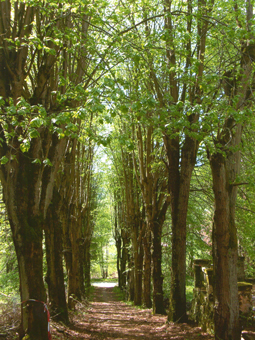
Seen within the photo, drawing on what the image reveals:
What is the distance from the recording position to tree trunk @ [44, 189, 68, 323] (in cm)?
895

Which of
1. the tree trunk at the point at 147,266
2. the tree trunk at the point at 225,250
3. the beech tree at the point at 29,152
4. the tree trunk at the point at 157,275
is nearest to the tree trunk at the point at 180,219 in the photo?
the tree trunk at the point at 225,250

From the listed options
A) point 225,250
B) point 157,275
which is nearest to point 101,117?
point 225,250

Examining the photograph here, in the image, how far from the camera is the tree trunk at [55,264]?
8.95 meters

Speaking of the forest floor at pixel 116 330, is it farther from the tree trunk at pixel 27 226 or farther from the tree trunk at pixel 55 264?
the tree trunk at pixel 27 226

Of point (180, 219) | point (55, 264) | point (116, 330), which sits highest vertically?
point (180, 219)

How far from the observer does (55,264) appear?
9258 mm

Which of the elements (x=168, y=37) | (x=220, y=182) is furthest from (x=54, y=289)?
(x=168, y=37)

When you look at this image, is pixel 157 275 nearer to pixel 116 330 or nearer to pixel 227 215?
pixel 116 330

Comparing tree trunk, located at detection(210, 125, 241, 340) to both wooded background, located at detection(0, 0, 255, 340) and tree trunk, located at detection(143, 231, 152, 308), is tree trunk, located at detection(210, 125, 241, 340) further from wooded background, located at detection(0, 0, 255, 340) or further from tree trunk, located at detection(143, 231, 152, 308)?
tree trunk, located at detection(143, 231, 152, 308)

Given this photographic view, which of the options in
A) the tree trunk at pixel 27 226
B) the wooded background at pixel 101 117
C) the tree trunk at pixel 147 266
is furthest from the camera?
the tree trunk at pixel 147 266

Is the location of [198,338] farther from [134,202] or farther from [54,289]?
[134,202]

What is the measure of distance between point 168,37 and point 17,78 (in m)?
3.31

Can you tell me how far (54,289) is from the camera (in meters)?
9.05

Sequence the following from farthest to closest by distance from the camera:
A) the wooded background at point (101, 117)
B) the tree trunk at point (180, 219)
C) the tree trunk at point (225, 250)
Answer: the tree trunk at point (180, 219) → the tree trunk at point (225, 250) → the wooded background at point (101, 117)
